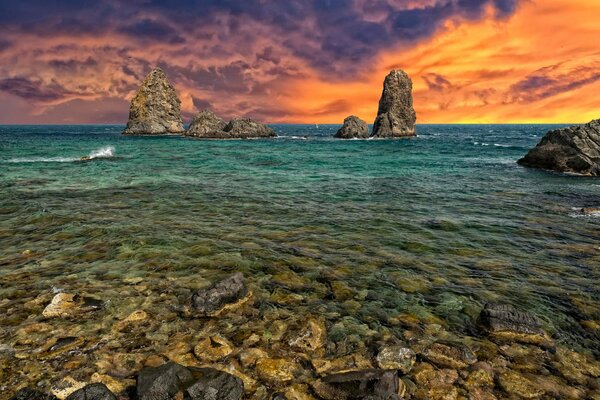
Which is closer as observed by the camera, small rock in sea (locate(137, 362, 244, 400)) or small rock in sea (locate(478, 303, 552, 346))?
small rock in sea (locate(137, 362, 244, 400))

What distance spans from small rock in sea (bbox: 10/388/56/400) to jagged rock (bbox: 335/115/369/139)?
118 metres

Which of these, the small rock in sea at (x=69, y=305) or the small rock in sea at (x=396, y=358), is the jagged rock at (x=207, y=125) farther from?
the small rock in sea at (x=396, y=358)

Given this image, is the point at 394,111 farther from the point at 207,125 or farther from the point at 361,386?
the point at 361,386

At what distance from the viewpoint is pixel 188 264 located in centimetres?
1116

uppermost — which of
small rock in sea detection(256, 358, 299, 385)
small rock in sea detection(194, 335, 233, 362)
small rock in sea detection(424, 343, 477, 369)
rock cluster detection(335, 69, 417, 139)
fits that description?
rock cluster detection(335, 69, 417, 139)

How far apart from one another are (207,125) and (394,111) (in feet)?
216

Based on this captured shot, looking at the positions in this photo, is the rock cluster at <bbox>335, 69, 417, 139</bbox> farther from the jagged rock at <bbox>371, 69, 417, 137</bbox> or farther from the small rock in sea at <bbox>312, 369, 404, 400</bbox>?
the small rock in sea at <bbox>312, 369, 404, 400</bbox>

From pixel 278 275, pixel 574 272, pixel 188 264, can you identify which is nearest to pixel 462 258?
pixel 574 272

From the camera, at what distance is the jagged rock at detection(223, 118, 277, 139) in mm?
114188

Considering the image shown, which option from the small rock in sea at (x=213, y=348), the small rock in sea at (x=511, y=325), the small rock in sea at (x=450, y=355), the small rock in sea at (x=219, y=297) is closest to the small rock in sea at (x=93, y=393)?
the small rock in sea at (x=213, y=348)

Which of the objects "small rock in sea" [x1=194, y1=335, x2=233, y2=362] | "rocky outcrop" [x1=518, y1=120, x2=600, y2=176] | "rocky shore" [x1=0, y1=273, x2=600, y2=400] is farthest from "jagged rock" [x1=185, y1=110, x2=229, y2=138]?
"small rock in sea" [x1=194, y1=335, x2=233, y2=362]

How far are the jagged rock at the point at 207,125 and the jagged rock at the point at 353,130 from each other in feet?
132

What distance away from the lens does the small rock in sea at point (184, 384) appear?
17.9ft

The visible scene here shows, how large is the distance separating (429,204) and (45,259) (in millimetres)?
18494
